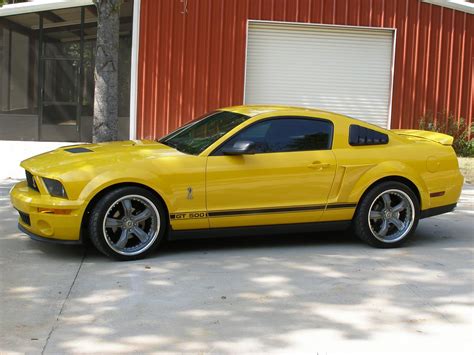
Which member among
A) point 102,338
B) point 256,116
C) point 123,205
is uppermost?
point 256,116

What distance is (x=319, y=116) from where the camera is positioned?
7102 millimetres

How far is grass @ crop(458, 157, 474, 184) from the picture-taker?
1294 centimetres

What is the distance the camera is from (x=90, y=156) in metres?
6.53

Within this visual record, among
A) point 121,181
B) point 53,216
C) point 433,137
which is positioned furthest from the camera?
point 433,137

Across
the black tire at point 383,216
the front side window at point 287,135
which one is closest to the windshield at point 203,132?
the front side window at point 287,135

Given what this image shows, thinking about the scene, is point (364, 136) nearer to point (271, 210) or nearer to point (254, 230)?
point (271, 210)

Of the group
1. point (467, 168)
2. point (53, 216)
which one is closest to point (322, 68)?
point (467, 168)

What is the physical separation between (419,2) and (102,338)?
14.4 m

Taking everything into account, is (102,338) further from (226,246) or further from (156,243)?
(226,246)

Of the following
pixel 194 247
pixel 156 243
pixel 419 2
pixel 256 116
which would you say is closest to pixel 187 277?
pixel 156 243

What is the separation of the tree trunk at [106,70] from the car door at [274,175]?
3.21m

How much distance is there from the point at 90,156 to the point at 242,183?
1.47 meters

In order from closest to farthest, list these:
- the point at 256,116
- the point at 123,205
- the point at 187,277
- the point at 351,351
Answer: the point at 351,351, the point at 187,277, the point at 123,205, the point at 256,116

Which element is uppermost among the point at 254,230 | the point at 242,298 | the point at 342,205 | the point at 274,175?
the point at 274,175
